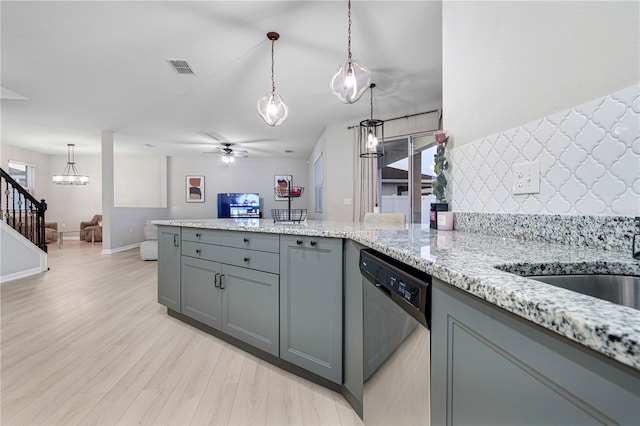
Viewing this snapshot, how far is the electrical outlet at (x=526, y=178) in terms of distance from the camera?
1044 millimetres

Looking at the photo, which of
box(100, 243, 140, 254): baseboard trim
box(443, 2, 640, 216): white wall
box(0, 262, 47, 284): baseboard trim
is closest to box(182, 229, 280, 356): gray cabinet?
box(443, 2, 640, 216): white wall

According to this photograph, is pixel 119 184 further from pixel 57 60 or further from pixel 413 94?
pixel 413 94

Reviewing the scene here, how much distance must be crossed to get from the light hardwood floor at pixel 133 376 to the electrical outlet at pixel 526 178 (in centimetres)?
122

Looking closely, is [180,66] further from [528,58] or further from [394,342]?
[394,342]

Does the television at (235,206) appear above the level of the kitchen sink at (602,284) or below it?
above

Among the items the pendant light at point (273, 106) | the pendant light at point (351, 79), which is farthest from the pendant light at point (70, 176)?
the pendant light at point (351, 79)

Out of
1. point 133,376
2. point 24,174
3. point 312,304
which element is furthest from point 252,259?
point 24,174

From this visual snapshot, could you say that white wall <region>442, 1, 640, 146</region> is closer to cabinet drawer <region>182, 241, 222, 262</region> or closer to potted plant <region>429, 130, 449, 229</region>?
potted plant <region>429, 130, 449, 229</region>

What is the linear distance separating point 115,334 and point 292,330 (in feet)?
5.14

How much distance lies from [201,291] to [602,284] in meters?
2.29

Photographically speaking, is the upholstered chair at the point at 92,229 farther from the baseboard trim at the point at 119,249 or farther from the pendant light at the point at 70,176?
the baseboard trim at the point at 119,249

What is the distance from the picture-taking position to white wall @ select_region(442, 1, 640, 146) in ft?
2.67

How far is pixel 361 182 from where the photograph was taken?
17.8 feet

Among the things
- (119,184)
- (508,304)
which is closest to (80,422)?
(508,304)
